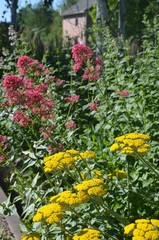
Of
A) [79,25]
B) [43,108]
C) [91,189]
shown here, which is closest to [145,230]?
[91,189]

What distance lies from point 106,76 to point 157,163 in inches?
76.0

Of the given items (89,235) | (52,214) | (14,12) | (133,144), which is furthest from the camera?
(14,12)

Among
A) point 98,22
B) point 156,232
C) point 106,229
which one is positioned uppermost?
point 98,22

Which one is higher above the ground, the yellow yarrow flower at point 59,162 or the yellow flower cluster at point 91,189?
the yellow yarrow flower at point 59,162

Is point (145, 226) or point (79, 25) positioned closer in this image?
point (145, 226)

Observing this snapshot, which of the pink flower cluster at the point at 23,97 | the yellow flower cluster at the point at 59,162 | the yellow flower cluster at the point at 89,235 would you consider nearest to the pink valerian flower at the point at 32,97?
the pink flower cluster at the point at 23,97

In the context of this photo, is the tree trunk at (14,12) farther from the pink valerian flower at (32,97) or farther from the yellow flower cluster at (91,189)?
the yellow flower cluster at (91,189)

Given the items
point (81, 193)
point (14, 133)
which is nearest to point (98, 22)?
point (14, 133)

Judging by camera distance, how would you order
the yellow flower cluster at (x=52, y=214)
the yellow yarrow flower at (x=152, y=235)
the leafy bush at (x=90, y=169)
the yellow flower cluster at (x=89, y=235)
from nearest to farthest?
the yellow yarrow flower at (x=152, y=235), the yellow flower cluster at (x=89, y=235), the yellow flower cluster at (x=52, y=214), the leafy bush at (x=90, y=169)

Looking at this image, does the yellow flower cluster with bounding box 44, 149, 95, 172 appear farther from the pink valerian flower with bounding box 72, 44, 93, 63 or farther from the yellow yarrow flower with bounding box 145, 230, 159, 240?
the pink valerian flower with bounding box 72, 44, 93, 63

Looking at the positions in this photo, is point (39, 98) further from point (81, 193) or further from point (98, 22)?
point (98, 22)

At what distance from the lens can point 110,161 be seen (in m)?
3.80

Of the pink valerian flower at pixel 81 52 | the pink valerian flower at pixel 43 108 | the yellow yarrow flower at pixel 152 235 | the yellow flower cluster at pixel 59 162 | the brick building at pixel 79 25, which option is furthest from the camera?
the brick building at pixel 79 25

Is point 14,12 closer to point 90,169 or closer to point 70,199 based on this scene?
point 90,169
